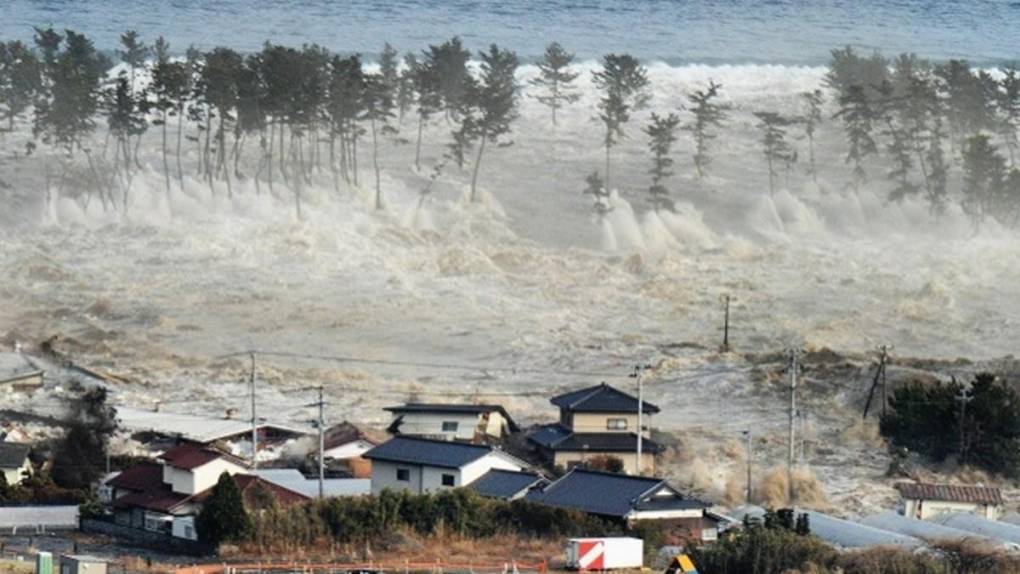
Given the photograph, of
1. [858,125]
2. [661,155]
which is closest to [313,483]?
[661,155]

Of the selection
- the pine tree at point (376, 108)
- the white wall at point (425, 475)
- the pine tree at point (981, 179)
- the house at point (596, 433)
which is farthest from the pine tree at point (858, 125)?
the white wall at point (425, 475)

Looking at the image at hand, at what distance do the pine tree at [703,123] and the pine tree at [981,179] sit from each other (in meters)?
6.62

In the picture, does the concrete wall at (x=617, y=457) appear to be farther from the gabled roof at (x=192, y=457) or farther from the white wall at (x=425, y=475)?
the gabled roof at (x=192, y=457)

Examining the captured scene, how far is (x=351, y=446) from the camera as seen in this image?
44000 millimetres

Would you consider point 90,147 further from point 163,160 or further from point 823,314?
point 823,314

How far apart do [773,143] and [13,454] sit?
37.8 metres

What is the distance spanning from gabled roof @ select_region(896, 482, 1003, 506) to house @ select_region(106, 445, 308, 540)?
835 centimetres

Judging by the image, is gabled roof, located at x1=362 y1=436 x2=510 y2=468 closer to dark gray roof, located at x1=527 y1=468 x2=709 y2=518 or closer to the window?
dark gray roof, located at x1=527 y1=468 x2=709 y2=518

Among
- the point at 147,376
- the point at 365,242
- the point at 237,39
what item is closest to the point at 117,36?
the point at 237,39

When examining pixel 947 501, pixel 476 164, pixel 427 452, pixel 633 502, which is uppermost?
pixel 476 164

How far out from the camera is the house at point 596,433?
43.1 metres

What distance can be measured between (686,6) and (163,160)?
25.6 metres

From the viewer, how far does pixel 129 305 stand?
191ft

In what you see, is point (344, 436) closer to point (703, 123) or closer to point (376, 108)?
point (376, 108)
